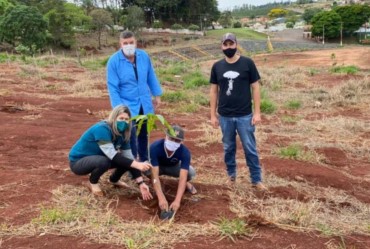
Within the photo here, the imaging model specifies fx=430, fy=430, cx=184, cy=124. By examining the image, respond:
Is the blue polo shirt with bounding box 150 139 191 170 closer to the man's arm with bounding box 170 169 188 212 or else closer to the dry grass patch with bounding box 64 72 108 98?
the man's arm with bounding box 170 169 188 212

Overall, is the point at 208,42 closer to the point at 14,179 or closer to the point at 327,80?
the point at 327,80

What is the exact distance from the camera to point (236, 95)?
161 inches

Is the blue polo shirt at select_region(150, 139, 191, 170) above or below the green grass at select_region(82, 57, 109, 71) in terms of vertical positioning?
above

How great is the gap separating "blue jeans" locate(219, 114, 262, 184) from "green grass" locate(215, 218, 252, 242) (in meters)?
1.15

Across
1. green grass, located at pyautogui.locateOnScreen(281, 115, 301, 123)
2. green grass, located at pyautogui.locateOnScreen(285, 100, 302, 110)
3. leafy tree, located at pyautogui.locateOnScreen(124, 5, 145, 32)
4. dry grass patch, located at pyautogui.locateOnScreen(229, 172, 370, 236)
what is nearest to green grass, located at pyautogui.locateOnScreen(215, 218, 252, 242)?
dry grass patch, located at pyautogui.locateOnScreen(229, 172, 370, 236)

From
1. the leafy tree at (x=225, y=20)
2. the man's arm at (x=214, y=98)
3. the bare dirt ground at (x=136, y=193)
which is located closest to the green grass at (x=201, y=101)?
the bare dirt ground at (x=136, y=193)

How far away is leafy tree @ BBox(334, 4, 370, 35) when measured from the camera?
47562 mm

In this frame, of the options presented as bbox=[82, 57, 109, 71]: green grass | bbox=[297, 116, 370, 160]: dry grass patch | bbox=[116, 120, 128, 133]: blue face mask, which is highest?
bbox=[116, 120, 128, 133]: blue face mask

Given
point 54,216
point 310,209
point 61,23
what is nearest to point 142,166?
point 54,216

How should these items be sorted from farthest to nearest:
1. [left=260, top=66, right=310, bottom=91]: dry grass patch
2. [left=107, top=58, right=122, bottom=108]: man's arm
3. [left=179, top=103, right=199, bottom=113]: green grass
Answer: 1. [left=260, top=66, right=310, bottom=91]: dry grass patch
2. [left=179, top=103, right=199, bottom=113]: green grass
3. [left=107, top=58, right=122, bottom=108]: man's arm

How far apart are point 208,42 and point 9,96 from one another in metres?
35.5

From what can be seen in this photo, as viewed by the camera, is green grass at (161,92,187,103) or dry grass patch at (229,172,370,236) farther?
green grass at (161,92,187,103)

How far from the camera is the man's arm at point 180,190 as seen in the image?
3.50 m

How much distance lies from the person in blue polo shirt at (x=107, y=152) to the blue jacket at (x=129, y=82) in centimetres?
48
